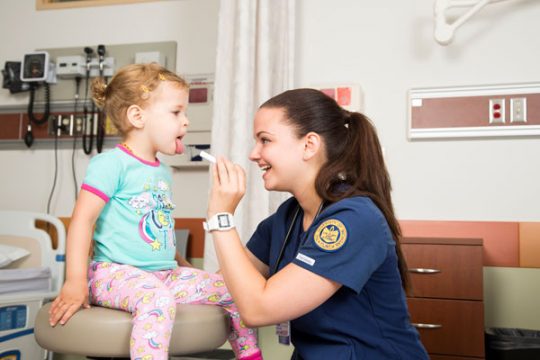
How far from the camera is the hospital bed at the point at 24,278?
2115 mm

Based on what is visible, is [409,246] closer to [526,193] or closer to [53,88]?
[526,193]

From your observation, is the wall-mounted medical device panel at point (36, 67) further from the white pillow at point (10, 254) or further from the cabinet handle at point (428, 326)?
the cabinet handle at point (428, 326)

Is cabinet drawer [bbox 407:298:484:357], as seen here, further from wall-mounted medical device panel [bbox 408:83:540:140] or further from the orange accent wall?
wall-mounted medical device panel [bbox 408:83:540:140]

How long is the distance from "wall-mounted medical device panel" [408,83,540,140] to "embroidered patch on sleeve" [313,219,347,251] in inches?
56.4

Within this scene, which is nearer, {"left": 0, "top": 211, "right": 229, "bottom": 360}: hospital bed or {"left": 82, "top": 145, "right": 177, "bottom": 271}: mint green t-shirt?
{"left": 0, "top": 211, "right": 229, "bottom": 360}: hospital bed

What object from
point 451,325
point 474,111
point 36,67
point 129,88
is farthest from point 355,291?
point 36,67

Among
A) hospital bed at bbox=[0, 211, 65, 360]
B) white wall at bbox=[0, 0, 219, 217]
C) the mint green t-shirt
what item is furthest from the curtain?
the mint green t-shirt

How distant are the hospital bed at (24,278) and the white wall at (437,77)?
59.5 inches

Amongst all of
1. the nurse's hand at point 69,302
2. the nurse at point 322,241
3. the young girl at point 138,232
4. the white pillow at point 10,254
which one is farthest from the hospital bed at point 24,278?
the nurse at point 322,241

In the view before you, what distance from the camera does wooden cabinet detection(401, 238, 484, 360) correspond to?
1.89 meters

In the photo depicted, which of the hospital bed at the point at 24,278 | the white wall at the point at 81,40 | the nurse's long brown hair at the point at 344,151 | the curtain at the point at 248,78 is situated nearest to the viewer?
the nurse's long brown hair at the point at 344,151

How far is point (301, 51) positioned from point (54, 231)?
1.62 metres

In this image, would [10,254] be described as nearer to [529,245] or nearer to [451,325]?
[451,325]

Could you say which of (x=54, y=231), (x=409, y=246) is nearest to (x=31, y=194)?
(x=54, y=231)
